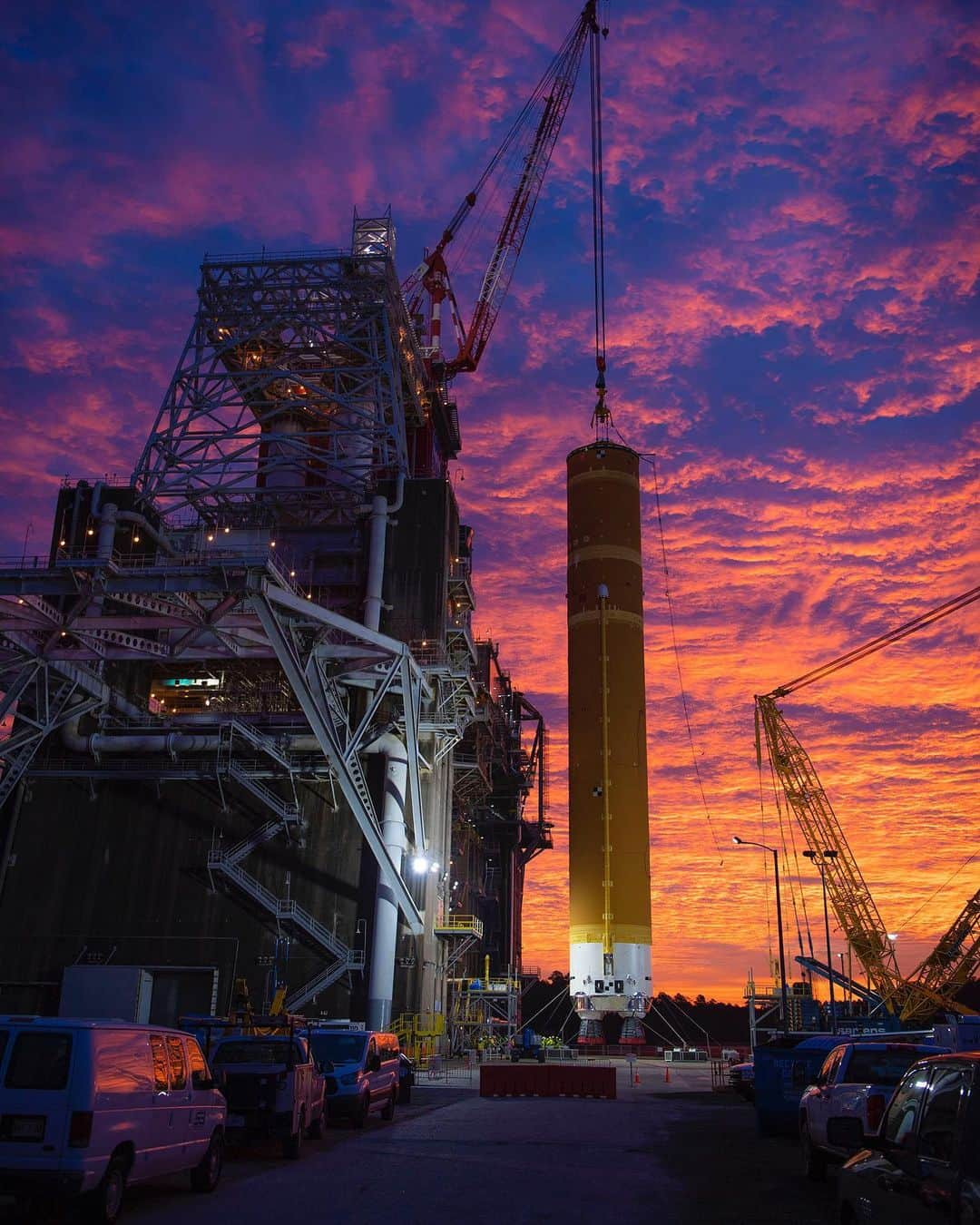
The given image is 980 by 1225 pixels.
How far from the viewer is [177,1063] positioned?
14.4 m

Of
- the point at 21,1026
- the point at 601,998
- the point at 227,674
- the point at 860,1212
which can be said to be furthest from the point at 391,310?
the point at 860,1212

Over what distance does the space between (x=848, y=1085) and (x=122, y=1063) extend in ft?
32.1

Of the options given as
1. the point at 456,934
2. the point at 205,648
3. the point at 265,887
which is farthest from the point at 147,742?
the point at 456,934

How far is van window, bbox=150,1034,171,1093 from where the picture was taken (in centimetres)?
1352

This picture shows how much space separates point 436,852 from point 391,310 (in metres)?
31.0

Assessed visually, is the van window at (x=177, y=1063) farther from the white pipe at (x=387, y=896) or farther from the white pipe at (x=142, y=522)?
the white pipe at (x=142, y=522)

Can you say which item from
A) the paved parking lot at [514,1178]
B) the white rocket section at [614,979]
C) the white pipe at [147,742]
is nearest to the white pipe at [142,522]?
the white pipe at [147,742]

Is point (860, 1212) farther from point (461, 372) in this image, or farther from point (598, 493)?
point (461, 372)

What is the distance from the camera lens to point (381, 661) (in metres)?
51.2

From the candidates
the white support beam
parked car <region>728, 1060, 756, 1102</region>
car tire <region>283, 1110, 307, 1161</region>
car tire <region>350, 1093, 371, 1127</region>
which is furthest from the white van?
the white support beam

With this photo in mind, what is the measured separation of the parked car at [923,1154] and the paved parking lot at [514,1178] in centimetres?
543

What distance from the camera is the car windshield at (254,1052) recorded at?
18.8 m

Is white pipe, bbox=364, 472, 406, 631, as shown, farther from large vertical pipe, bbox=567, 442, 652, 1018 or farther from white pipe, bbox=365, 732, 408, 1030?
A: large vertical pipe, bbox=567, 442, 652, 1018

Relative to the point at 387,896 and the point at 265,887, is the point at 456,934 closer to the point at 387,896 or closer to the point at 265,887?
the point at 387,896
